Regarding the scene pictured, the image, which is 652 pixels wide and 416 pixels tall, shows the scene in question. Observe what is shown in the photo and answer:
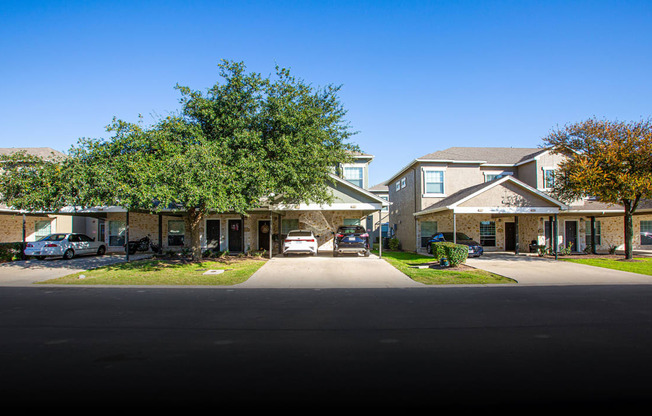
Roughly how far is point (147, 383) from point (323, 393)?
192 centimetres

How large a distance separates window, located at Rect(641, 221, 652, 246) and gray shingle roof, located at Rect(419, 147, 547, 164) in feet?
28.6

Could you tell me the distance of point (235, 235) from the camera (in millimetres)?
23531

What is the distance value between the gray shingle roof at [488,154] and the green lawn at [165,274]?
47.6ft

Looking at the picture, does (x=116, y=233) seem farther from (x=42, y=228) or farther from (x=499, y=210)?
(x=499, y=210)

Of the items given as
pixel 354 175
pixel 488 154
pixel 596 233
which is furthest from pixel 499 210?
pixel 596 233

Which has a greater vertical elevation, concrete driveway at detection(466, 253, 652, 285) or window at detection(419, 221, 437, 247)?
window at detection(419, 221, 437, 247)

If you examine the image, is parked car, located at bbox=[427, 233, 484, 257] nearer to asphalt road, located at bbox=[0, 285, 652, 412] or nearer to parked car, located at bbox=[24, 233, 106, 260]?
asphalt road, located at bbox=[0, 285, 652, 412]

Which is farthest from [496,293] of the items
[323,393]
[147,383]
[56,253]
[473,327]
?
[56,253]

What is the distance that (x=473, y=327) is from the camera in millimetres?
6398

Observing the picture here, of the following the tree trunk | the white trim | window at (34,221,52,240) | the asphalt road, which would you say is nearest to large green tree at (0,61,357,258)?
the tree trunk

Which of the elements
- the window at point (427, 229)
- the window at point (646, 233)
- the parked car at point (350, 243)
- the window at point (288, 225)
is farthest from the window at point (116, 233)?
the window at point (646, 233)

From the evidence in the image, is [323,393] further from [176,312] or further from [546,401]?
[176,312]

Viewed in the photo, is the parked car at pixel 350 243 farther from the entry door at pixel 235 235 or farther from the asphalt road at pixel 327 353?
the asphalt road at pixel 327 353

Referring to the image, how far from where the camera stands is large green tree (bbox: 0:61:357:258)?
13070mm
